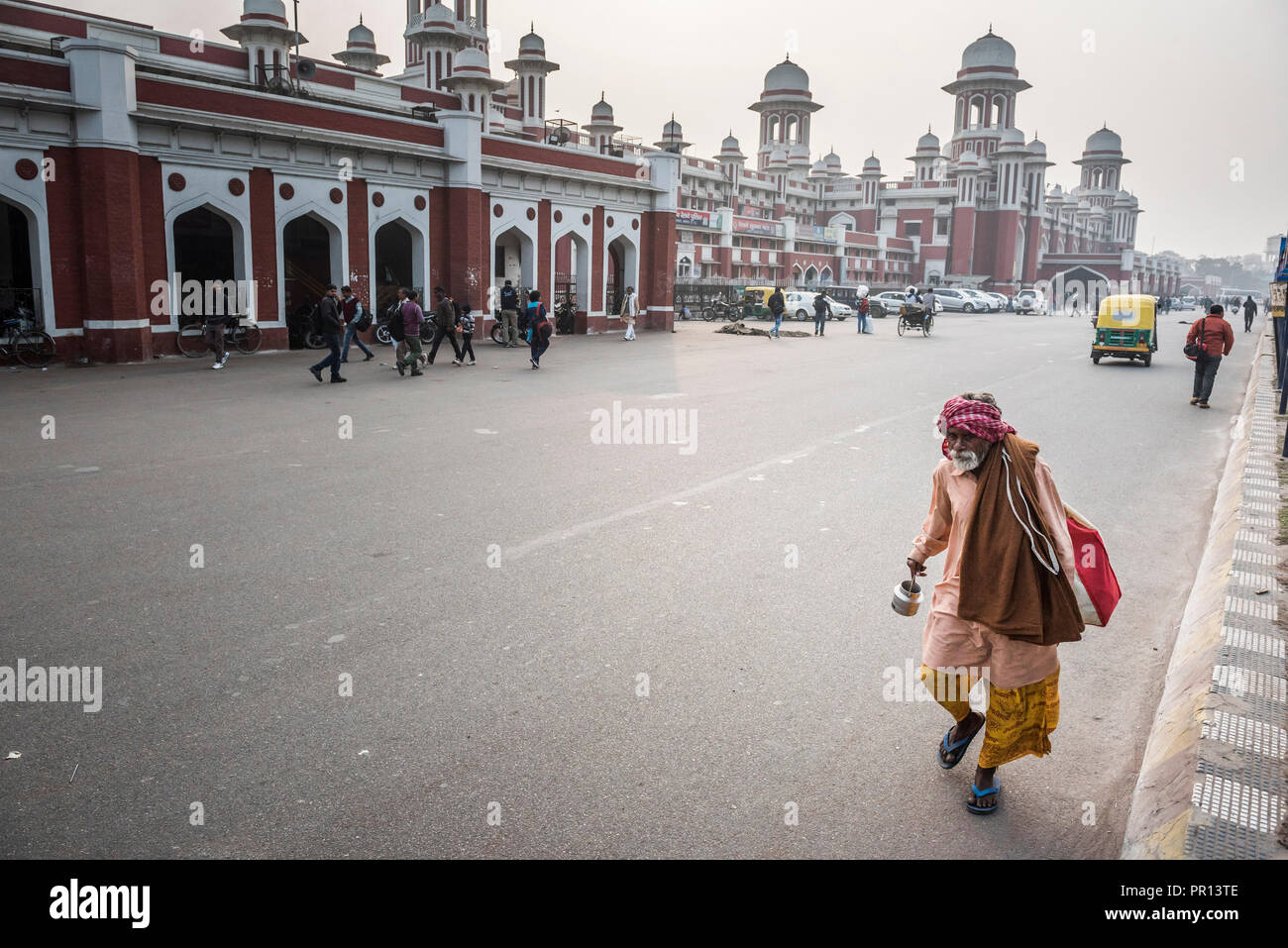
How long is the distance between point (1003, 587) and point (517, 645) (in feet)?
8.21

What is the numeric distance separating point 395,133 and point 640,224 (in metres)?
11.1

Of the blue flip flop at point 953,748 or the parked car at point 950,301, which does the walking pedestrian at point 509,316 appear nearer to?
the blue flip flop at point 953,748

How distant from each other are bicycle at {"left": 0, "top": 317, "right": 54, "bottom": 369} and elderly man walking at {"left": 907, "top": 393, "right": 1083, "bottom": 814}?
62.1 feet

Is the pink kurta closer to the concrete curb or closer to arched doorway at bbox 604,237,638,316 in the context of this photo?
the concrete curb

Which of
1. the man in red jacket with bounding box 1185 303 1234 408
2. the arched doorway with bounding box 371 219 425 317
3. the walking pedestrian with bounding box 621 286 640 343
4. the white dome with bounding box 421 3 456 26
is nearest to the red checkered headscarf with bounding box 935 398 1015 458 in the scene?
the man in red jacket with bounding box 1185 303 1234 408

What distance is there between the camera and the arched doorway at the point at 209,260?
21922 millimetres

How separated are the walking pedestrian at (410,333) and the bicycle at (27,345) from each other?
6758 mm

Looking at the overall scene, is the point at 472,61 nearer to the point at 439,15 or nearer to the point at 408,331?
the point at 439,15

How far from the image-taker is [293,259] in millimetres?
27938

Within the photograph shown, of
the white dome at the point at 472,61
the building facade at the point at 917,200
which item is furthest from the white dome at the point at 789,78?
the white dome at the point at 472,61

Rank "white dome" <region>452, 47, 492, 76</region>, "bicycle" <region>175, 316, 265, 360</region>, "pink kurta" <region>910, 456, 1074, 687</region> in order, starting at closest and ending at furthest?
"pink kurta" <region>910, 456, 1074, 687</region>, "bicycle" <region>175, 316, 265, 360</region>, "white dome" <region>452, 47, 492, 76</region>

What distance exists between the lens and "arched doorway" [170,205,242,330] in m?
21.9

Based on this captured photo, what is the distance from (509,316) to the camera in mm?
25531

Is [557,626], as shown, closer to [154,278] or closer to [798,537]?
[798,537]
